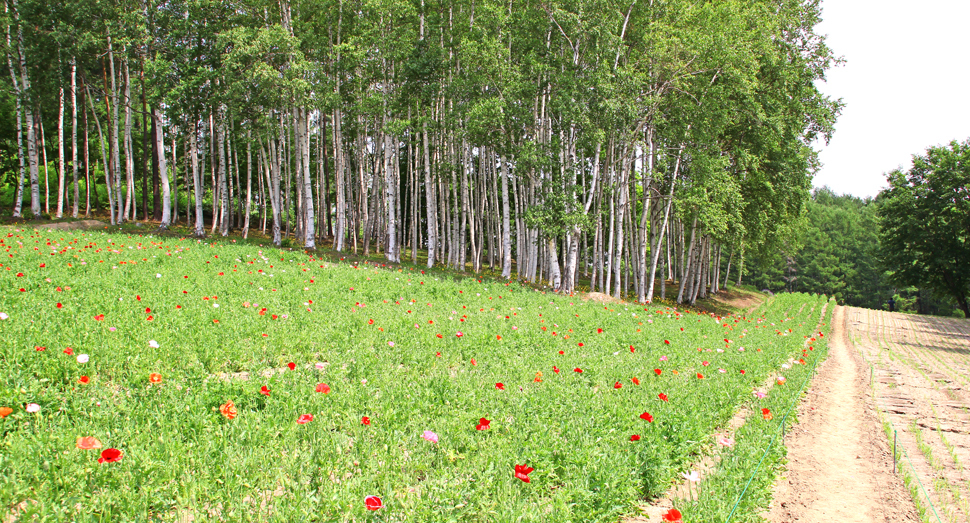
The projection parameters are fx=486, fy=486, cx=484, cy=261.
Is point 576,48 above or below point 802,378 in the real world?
above

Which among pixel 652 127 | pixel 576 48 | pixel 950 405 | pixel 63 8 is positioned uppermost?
pixel 63 8

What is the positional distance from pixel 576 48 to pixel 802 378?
14.8 m

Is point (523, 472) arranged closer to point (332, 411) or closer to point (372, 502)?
point (372, 502)

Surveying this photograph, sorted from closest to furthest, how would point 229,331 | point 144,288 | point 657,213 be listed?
point 229,331 < point 144,288 < point 657,213

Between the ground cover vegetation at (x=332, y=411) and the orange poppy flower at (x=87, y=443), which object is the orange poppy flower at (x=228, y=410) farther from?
the orange poppy flower at (x=87, y=443)

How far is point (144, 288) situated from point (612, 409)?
7.13 metres

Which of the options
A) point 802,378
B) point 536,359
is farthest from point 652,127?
point 536,359

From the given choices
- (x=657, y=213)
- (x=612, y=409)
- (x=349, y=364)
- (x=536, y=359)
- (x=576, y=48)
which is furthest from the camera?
(x=657, y=213)

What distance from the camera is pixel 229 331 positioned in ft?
19.0

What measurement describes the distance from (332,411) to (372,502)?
1461 millimetres

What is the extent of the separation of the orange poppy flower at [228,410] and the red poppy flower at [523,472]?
2.07 m

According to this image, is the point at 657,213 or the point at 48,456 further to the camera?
the point at 657,213

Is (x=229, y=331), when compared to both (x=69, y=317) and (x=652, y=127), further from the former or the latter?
(x=652, y=127)

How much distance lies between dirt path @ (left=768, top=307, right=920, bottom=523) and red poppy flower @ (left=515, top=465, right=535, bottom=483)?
2044 mm
